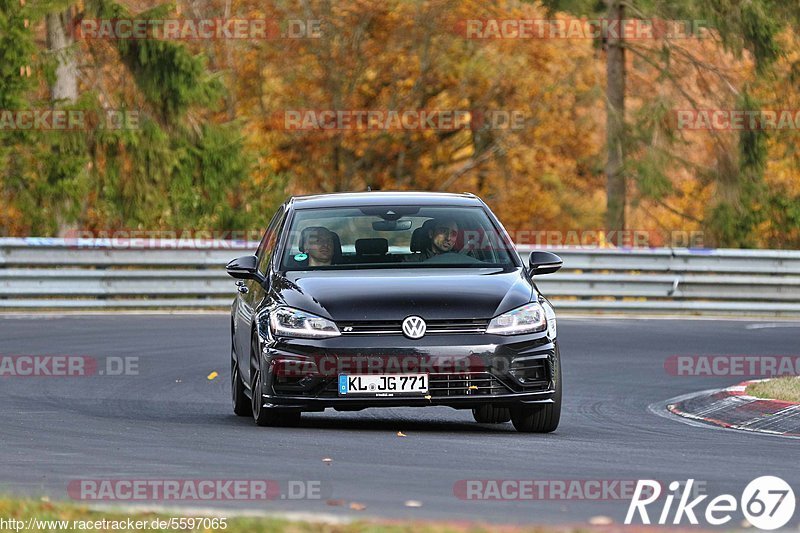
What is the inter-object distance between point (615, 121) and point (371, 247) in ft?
88.6

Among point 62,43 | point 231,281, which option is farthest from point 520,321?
point 62,43

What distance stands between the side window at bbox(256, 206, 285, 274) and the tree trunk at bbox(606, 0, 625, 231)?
25.4 m

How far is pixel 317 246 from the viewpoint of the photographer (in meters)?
12.4

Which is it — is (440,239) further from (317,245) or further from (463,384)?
(463,384)

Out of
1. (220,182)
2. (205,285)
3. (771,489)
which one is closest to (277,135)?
(220,182)

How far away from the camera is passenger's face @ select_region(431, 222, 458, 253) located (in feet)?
40.9

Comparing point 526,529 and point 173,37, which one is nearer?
point 526,529

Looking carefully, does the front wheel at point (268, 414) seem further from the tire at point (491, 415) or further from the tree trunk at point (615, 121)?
the tree trunk at point (615, 121)

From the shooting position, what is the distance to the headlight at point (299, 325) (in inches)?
444

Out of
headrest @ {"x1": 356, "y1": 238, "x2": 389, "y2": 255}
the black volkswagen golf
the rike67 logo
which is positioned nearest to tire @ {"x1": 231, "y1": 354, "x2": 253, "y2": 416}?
the black volkswagen golf

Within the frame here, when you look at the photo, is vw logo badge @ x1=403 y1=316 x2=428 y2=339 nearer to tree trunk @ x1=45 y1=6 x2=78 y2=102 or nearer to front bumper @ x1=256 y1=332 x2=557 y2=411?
front bumper @ x1=256 y1=332 x2=557 y2=411

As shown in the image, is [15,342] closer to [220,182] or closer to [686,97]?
[220,182]

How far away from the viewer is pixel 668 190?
39.0 m

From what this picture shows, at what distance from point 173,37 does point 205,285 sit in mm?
9598
